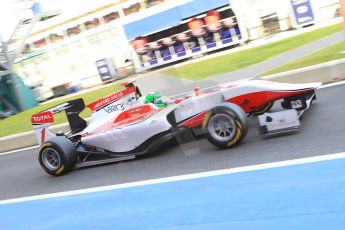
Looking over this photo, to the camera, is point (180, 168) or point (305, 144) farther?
point (180, 168)

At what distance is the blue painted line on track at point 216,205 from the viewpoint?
389 centimetres

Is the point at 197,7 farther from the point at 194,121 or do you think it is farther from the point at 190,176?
the point at 190,176

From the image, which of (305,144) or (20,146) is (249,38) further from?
(305,144)

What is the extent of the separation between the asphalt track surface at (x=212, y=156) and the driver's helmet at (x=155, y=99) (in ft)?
2.26

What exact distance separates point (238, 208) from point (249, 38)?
1591 cm

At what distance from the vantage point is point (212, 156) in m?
5.97

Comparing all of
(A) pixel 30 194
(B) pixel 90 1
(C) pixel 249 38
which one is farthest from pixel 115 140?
(B) pixel 90 1

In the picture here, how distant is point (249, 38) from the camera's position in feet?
63.7

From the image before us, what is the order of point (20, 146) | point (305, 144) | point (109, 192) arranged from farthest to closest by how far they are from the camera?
point (20, 146) < point (109, 192) < point (305, 144)

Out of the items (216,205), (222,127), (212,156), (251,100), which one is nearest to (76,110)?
(212,156)

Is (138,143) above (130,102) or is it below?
below

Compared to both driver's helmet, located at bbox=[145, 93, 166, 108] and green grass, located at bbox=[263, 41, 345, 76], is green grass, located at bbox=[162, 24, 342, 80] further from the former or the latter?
driver's helmet, located at bbox=[145, 93, 166, 108]

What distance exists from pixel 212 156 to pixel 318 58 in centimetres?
522

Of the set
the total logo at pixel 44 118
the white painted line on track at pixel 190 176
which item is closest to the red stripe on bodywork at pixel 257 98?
the white painted line on track at pixel 190 176
